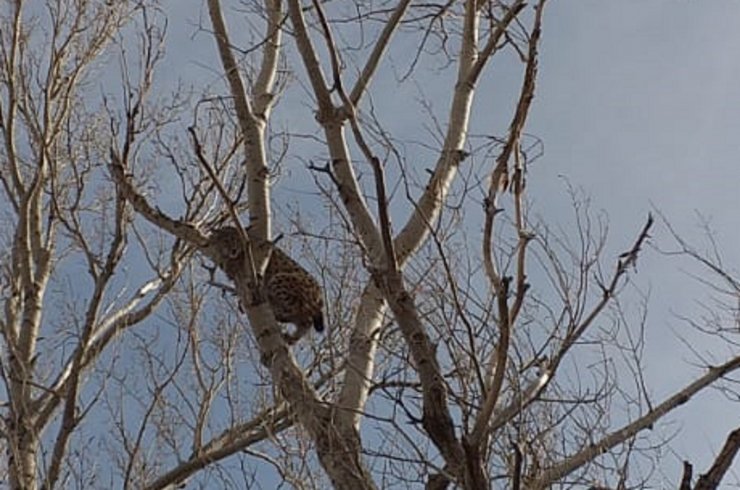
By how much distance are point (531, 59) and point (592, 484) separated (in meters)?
1.04

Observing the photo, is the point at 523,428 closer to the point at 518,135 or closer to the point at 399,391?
the point at 399,391

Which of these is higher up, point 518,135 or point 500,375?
point 518,135

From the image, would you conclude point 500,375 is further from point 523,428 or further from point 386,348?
point 386,348

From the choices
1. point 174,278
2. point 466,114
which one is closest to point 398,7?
point 466,114

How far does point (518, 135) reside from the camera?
8.59 ft

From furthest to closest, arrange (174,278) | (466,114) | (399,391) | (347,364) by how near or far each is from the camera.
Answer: (174,278) → (466,114) → (347,364) → (399,391)

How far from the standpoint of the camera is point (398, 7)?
395cm

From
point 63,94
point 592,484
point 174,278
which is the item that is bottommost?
point 592,484

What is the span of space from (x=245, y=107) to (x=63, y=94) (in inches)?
120

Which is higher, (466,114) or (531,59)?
(466,114)

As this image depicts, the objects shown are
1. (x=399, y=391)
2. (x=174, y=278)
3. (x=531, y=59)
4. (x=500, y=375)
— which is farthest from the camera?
(x=174, y=278)

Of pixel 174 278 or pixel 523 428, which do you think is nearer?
pixel 523 428

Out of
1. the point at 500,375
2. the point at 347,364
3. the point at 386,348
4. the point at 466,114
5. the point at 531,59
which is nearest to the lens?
the point at 500,375

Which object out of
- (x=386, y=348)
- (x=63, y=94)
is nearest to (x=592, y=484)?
(x=386, y=348)
